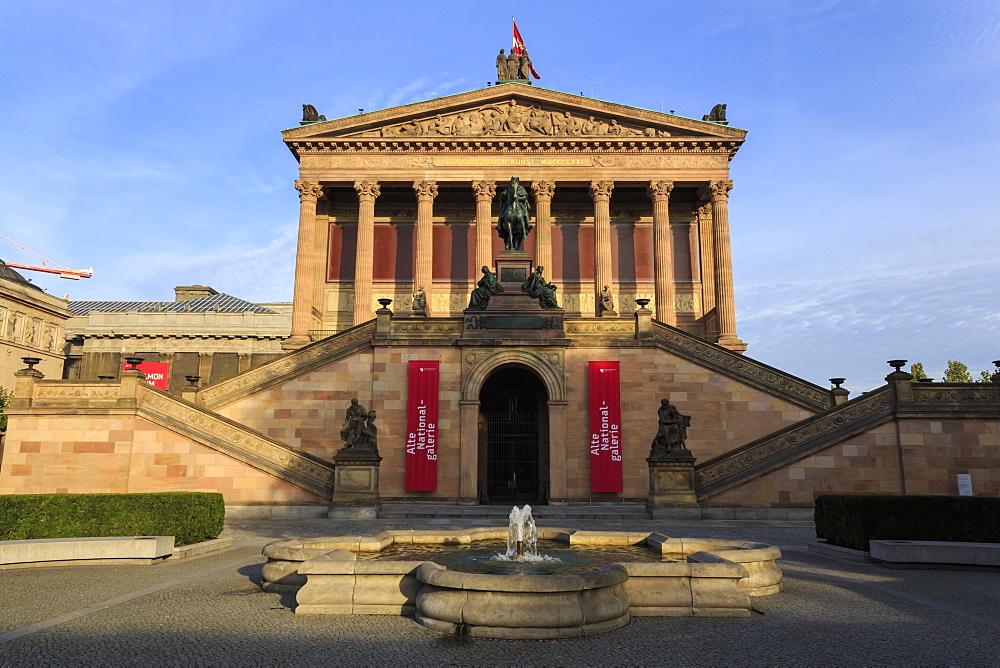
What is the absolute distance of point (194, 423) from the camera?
969 inches

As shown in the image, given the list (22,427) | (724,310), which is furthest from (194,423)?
(724,310)

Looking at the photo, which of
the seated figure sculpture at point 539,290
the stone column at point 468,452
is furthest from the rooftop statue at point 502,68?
the stone column at point 468,452

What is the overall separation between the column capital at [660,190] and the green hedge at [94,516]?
3822cm

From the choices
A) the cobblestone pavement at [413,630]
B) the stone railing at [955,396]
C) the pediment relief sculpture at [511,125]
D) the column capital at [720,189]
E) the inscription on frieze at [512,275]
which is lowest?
the cobblestone pavement at [413,630]

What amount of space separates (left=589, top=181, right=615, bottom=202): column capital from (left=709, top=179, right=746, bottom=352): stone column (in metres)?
6.84

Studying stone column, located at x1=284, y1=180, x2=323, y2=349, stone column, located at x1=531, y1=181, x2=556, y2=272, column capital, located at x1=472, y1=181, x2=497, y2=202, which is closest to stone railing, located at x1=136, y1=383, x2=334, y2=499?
stone column, located at x1=284, y1=180, x2=323, y2=349

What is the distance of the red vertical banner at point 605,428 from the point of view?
27391mm

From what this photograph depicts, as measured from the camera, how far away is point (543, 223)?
45.3m

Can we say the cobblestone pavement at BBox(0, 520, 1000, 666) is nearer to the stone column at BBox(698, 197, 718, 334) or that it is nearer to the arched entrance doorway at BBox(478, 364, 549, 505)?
the arched entrance doorway at BBox(478, 364, 549, 505)

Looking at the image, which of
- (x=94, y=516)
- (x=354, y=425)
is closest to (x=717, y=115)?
(x=354, y=425)

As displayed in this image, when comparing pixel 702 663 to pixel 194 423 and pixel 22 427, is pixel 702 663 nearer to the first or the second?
pixel 194 423

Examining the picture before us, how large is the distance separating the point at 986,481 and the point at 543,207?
30088 mm

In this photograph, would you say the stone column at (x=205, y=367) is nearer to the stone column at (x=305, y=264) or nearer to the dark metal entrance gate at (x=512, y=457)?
the stone column at (x=305, y=264)

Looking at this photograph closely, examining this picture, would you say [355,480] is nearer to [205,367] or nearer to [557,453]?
[557,453]
